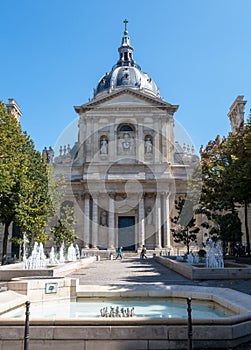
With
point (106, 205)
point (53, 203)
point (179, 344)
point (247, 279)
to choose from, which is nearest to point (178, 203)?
point (53, 203)

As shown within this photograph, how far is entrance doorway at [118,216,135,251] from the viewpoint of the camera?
38.3 metres

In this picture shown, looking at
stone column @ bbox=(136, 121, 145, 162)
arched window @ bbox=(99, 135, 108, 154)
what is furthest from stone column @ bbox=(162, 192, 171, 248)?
arched window @ bbox=(99, 135, 108, 154)

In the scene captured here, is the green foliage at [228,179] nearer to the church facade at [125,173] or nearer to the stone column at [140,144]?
the church facade at [125,173]

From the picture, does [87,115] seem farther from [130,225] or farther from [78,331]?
[78,331]

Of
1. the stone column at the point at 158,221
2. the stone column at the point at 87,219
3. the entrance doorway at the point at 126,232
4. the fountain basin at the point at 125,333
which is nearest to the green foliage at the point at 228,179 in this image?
the stone column at the point at 158,221

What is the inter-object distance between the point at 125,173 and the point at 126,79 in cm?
2050

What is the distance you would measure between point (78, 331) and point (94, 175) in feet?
108

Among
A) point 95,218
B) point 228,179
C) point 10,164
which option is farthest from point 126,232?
point 10,164

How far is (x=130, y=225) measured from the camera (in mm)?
38938

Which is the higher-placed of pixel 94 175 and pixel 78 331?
pixel 94 175

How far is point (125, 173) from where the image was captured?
38.8 m

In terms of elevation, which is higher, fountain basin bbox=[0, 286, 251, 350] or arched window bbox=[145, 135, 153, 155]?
arched window bbox=[145, 135, 153, 155]

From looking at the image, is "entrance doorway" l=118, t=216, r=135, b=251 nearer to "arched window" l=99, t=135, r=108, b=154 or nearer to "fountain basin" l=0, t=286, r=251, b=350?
"arched window" l=99, t=135, r=108, b=154

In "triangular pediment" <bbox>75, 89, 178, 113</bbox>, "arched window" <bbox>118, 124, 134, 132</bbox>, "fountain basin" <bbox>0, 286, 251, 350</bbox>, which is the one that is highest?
"triangular pediment" <bbox>75, 89, 178, 113</bbox>
